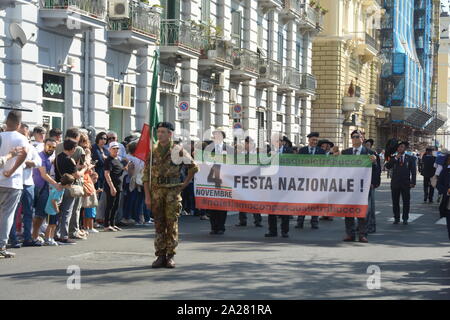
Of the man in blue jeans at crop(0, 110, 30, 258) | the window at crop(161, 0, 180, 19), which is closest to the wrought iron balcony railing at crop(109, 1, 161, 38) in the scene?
the window at crop(161, 0, 180, 19)

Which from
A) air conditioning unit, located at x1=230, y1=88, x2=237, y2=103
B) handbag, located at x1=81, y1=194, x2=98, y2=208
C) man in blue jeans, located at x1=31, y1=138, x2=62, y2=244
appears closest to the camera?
man in blue jeans, located at x1=31, y1=138, x2=62, y2=244

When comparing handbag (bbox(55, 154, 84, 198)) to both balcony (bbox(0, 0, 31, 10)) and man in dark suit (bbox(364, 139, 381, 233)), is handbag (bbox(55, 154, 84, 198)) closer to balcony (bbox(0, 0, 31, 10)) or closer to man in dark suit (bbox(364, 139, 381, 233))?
man in dark suit (bbox(364, 139, 381, 233))

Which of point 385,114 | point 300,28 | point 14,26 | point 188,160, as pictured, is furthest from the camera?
point 385,114

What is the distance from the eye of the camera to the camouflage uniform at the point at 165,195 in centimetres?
1095

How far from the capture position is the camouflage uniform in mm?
10945

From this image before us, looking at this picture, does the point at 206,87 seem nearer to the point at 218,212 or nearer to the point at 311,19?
the point at 311,19

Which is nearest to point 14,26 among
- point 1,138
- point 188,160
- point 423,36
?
point 1,138

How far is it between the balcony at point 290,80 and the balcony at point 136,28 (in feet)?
53.7

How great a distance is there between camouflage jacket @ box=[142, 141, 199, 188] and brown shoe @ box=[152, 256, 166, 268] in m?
0.96

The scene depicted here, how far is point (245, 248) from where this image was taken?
44.3 feet

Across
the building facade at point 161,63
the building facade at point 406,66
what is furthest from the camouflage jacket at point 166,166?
the building facade at point 406,66

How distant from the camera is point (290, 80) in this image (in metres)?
43.3

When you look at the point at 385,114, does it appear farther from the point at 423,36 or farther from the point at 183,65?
the point at 183,65
